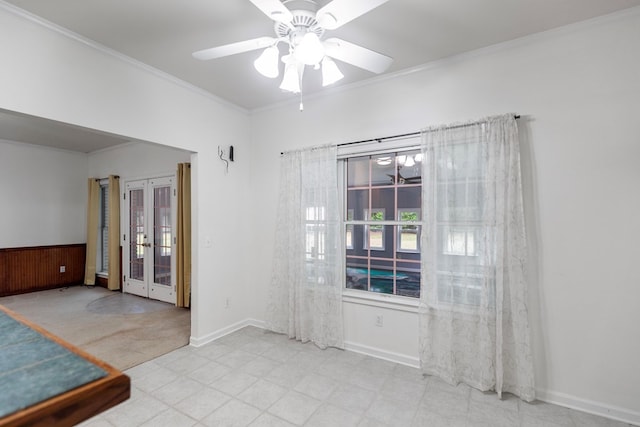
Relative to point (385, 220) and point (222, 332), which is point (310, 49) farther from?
point (222, 332)

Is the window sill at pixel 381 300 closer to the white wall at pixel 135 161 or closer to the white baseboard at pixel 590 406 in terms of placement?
the white baseboard at pixel 590 406

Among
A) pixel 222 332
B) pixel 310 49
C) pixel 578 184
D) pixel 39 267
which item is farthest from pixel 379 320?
pixel 39 267

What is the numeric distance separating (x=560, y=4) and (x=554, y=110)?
683 millimetres

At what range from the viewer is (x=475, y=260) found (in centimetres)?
241

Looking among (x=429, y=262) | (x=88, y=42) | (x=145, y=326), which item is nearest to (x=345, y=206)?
(x=429, y=262)

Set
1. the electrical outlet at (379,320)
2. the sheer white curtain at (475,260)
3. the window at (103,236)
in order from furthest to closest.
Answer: the window at (103,236) → the electrical outlet at (379,320) → the sheer white curtain at (475,260)

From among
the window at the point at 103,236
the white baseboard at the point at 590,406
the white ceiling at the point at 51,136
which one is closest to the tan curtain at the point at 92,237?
the window at the point at 103,236

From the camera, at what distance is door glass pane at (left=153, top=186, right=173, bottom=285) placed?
4.88 m

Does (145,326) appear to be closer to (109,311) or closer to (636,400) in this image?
(109,311)

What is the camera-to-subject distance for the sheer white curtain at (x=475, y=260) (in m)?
2.25

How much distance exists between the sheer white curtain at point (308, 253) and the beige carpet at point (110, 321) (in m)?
1.22

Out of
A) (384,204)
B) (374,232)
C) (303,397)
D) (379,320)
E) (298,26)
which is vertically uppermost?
(298,26)

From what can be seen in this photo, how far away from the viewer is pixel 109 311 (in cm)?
432

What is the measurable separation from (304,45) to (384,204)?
201cm
